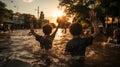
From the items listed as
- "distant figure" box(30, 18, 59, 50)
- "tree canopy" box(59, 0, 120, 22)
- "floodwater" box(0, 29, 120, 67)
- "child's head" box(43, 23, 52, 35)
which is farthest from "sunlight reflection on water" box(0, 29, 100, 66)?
"tree canopy" box(59, 0, 120, 22)

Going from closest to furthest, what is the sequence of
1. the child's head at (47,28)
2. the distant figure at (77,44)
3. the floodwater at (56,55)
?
1. the distant figure at (77,44)
2. the floodwater at (56,55)
3. the child's head at (47,28)

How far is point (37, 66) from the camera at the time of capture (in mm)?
6754

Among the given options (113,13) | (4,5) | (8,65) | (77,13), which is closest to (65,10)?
(77,13)

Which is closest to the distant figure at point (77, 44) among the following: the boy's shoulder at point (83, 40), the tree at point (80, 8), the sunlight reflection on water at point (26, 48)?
the boy's shoulder at point (83, 40)

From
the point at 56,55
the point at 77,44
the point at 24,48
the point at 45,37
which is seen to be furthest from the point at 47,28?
the point at 24,48

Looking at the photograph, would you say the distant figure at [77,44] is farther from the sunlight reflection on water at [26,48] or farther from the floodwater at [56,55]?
the sunlight reflection on water at [26,48]

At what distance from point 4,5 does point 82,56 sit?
259 feet

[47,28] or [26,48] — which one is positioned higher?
[47,28]

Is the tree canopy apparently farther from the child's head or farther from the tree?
the child's head

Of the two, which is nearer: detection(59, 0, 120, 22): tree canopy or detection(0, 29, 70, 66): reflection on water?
detection(0, 29, 70, 66): reflection on water

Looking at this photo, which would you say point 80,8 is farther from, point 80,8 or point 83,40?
point 83,40

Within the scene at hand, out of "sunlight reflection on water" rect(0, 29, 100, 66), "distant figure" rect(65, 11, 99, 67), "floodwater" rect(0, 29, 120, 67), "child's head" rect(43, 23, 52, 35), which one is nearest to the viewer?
"distant figure" rect(65, 11, 99, 67)

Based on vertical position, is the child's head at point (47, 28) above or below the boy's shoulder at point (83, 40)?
above

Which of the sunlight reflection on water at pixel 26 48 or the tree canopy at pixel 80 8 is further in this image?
the tree canopy at pixel 80 8
